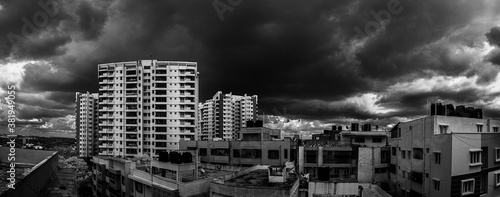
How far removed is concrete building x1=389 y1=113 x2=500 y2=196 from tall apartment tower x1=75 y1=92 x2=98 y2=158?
11018 cm

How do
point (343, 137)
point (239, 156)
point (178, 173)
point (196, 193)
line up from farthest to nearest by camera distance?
point (343, 137) < point (239, 156) < point (178, 173) < point (196, 193)

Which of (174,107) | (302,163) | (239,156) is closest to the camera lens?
(302,163)

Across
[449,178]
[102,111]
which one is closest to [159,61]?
[102,111]

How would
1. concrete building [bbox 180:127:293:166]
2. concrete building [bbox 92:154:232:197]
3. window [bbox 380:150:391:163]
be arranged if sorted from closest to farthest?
concrete building [bbox 92:154:232:197]
window [bbox 380:150:391:163]
concrete building [bbox 180:127:293:166]

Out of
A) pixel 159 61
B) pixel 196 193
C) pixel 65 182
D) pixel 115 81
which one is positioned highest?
pixel 159 61

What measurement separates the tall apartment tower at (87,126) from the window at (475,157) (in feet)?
381

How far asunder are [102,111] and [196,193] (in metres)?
60.1

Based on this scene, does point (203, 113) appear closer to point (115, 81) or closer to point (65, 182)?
point (115, 81)

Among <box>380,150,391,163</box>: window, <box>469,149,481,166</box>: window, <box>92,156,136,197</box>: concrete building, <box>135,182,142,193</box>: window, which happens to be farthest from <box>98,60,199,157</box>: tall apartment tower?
<box>469,149,481,166</box>: window

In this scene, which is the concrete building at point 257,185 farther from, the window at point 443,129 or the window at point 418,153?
the window at point 443,129

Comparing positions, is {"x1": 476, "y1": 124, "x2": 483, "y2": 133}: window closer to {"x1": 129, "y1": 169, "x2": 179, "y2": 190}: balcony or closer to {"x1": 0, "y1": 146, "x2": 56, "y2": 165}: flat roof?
{"x1": 129, "y1": 169, "x2": 179, "y2": 190}: balcony

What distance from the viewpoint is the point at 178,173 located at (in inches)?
1116

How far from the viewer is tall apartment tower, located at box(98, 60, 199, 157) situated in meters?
74.1

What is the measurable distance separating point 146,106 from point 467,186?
219 feet
